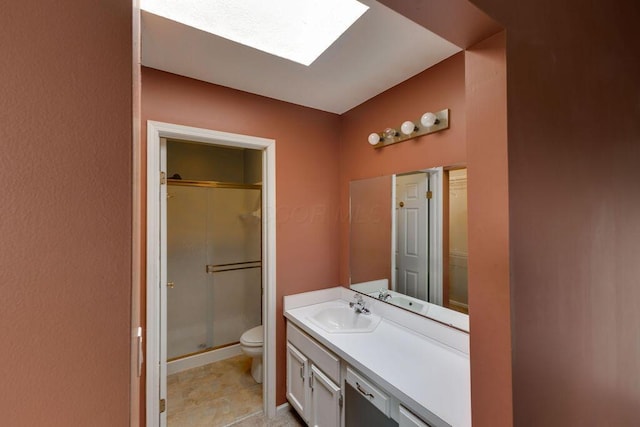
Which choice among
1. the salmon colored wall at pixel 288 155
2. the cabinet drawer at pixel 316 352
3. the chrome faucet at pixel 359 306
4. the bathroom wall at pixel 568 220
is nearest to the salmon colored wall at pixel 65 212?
the bathroom wall at pixel 568 220

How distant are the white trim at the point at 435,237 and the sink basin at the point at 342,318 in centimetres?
46

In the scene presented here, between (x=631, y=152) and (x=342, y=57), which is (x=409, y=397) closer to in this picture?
(x=631, y=152)

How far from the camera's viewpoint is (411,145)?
1772 mm

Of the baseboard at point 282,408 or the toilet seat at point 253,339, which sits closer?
the baseboard at point 282,408

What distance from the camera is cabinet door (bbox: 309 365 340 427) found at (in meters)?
1.53

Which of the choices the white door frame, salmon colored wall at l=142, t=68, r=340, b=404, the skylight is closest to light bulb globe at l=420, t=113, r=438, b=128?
the skylight

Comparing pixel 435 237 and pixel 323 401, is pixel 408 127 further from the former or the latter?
pixel 323 401

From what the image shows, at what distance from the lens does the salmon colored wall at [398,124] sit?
1.50 m

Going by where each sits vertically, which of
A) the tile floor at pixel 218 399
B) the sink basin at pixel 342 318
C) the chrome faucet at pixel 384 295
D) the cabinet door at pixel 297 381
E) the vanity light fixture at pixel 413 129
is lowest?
the tile floor at pixel 218 399

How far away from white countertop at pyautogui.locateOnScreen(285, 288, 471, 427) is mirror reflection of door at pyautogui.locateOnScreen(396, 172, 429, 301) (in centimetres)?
19

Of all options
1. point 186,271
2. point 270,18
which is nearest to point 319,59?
point 270,18

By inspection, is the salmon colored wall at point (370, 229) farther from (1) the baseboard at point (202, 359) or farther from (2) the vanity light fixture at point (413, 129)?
(1) the baseboard at point (202, 359)

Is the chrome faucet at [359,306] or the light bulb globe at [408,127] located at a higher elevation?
the light bulb globe at [408,127]

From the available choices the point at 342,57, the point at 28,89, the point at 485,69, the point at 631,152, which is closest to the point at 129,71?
the point at 28,89
